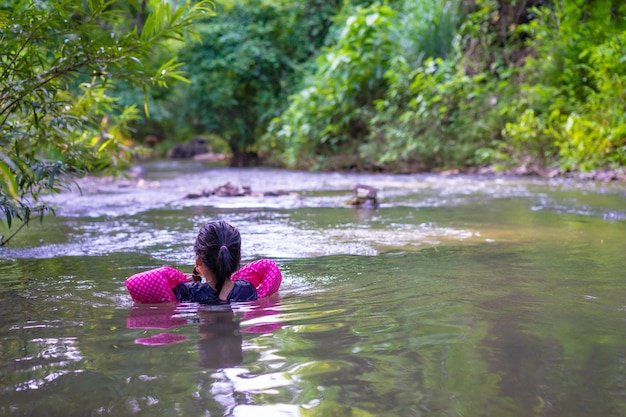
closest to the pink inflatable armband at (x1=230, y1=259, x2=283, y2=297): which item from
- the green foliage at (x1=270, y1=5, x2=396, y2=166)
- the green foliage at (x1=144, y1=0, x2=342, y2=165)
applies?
the green foliage at (x1=270, y1=5, x2=396, y2=166)

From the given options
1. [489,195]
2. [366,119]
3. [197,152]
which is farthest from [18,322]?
[197,152]

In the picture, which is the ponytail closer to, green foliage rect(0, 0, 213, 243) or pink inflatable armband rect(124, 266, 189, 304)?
pink inflatable armband rect(124, 266, 189, 304)

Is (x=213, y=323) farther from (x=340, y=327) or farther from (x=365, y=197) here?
(x=365, y=197)

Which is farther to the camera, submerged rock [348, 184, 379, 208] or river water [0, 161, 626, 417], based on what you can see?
submerged rock [348, 184, 379, 208]

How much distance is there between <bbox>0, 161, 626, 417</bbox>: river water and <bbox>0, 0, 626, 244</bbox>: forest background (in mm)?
764

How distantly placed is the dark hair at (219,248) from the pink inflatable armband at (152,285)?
197mm

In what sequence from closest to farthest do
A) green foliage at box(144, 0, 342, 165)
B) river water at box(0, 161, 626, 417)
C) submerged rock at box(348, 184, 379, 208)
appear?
1. river water at box(0, 161, 626, 417)
2. submerged rock at box(348, 184, 379, 208)
3. green foliage at box(144, 0, 342, 165)

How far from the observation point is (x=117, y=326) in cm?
283

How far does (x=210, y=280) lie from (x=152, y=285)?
0.28 meters

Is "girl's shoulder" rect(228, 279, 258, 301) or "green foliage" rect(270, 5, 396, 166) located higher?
"green foliage" rect(270, 5, 396, 166)

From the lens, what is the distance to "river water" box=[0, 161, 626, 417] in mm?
1955

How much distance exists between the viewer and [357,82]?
15602 millimetres

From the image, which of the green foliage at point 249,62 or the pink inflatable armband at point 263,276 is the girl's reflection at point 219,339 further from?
the green foliage at point 249,62

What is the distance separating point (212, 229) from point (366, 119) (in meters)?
12.6
